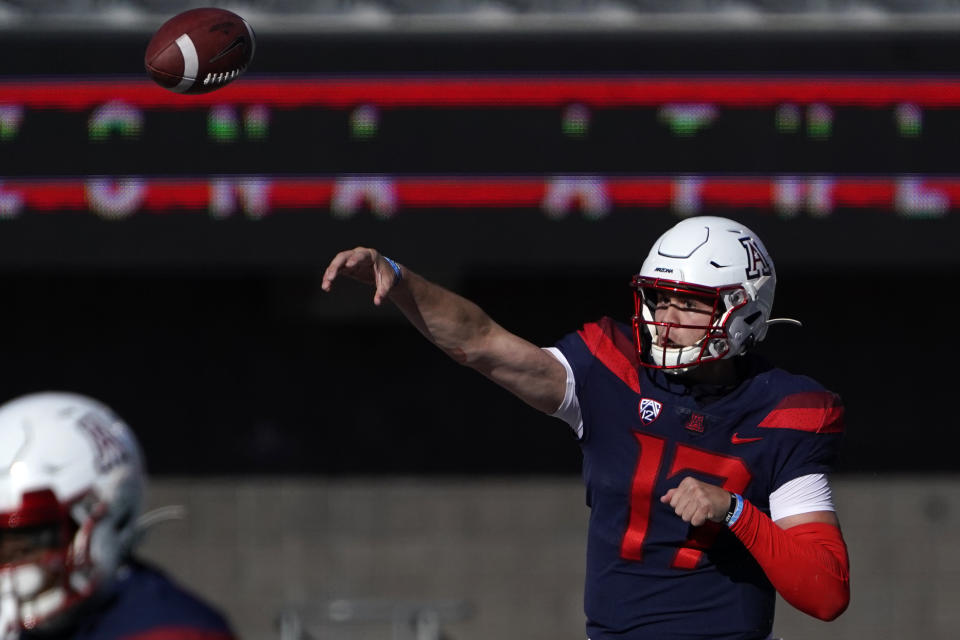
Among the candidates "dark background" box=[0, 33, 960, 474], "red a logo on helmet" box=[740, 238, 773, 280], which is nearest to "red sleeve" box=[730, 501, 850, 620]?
"red a logo on helmet" box=[740, 238, 773, 280]

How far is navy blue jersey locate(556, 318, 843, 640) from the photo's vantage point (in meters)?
3.58

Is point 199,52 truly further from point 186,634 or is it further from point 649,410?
point 186,634

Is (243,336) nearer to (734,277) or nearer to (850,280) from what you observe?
(850,280)

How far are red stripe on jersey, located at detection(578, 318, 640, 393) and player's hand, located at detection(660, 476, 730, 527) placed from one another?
465 millimetres

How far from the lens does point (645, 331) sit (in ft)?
12.6

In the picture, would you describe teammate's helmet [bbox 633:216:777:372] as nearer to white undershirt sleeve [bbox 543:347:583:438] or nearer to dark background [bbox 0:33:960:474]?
white undershirt sleeve [bbox 543:347:583:438]

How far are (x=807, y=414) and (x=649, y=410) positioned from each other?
389mm

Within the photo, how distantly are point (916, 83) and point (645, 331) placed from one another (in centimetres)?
294

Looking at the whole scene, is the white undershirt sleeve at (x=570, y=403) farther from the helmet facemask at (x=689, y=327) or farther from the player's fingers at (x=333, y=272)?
the player's fingers at (x=333, y=272)

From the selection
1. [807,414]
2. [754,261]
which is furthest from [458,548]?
[807,414]

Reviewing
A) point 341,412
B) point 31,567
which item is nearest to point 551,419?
point 341,412

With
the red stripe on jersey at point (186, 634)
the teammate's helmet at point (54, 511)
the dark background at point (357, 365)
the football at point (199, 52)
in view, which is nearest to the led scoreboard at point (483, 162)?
the dark background at point (357, 365)

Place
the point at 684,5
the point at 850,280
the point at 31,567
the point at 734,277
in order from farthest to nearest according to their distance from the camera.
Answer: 1. the point at 850,280
2. the point at 684,5
3. the point at 734,277
4. the point at 31,567

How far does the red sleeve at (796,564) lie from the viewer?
3352 millimetres
